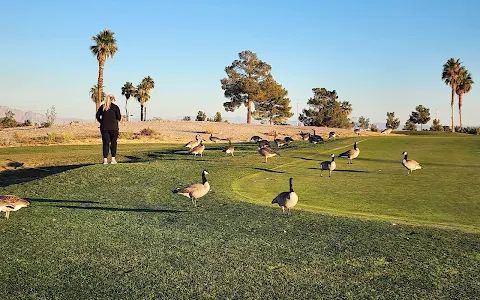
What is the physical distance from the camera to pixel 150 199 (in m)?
11.5

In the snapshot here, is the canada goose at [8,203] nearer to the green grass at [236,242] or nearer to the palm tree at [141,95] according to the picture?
the green grass at [236,242]

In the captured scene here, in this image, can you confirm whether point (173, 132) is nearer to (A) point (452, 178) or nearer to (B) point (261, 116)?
(B) point (261, 116)

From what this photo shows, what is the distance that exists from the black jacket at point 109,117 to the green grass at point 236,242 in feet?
8.89

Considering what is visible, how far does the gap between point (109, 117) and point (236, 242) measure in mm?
10868

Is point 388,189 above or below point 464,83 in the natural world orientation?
below

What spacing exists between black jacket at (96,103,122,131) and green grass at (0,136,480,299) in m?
2.71

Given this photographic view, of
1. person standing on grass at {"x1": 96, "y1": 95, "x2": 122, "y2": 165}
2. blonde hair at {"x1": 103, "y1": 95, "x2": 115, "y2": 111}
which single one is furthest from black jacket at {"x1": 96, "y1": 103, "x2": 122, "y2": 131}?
blonde hair at {"x1": 103, "y1": 95, "x2": 115, "y2": 111}

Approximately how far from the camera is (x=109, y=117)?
1614 centimetres

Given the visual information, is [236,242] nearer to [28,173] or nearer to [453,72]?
[28,173]

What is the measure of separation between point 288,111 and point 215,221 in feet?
305

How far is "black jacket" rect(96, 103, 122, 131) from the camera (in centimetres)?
1613

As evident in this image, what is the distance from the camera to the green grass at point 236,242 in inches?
207

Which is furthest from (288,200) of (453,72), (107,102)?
(453,72)

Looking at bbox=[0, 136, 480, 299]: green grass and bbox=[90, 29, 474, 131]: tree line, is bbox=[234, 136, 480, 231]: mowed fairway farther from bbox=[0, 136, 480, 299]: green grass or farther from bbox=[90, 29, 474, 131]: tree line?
bbox=[90, 29, 474, 131]: tree line
